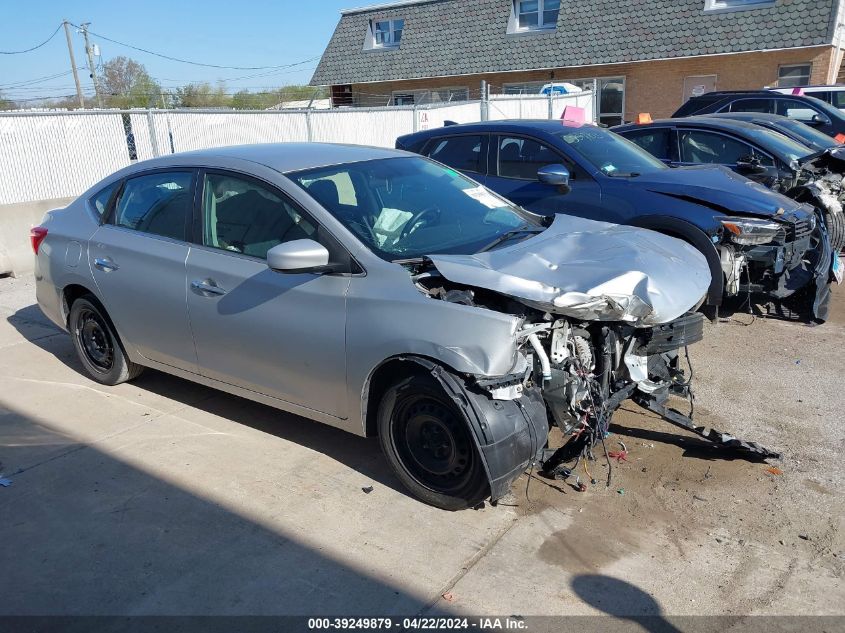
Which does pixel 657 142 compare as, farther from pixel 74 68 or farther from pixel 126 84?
pixel 126 84

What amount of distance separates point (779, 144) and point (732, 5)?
1620 cm

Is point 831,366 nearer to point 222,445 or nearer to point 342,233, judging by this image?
point 342,233

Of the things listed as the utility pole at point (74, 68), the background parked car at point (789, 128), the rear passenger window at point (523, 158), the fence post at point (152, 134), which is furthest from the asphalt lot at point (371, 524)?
the utility pole at point (74, 68)

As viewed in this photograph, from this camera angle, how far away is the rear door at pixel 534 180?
267 inches

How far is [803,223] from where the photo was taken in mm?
6480

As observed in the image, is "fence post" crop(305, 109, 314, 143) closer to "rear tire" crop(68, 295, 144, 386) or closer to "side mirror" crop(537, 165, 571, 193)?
"side mirror" crop(537, 165, 571, 193)

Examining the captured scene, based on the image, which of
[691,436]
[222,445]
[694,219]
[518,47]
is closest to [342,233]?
[222,445]

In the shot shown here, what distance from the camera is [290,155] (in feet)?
14.8

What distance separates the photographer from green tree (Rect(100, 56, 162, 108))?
51.3m

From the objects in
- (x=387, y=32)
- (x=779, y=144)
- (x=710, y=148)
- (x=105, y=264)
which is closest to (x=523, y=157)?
(x=710, y=148)

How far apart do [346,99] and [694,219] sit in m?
26.8

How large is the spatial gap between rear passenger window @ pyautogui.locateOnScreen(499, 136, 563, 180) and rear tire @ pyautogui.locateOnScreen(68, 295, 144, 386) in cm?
396

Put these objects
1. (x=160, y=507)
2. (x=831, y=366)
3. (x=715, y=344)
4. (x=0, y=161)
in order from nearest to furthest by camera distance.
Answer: (x=160, y=507)
(x=831, y=366)
(x=715, y=344)
(x=0, y=161)

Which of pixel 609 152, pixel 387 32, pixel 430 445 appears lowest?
pixel 430 445
